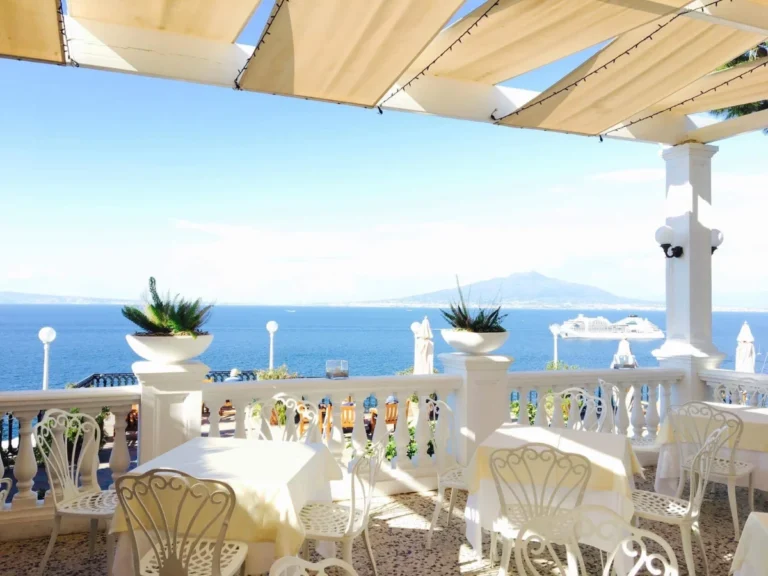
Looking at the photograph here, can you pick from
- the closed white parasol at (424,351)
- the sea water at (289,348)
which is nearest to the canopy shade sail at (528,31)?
the closed white parasol at (424,351)

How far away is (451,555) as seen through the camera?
133 inches

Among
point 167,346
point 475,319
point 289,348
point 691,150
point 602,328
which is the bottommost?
point 289,348

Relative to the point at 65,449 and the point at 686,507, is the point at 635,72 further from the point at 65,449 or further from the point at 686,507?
the point at 65,449

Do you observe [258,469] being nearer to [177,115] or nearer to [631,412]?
[631,412]

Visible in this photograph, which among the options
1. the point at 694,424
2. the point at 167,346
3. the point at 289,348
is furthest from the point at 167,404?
the point at 289,348

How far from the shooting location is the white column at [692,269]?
549cm

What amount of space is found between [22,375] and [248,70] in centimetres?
5440

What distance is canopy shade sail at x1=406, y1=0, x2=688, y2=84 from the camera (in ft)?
11.0

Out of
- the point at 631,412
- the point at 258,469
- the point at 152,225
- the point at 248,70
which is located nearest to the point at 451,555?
the point at 258,469

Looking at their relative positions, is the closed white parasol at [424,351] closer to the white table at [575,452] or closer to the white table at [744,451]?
the white table at [744,451]

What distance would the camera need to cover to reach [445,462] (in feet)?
14.6

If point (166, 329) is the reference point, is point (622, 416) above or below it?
below

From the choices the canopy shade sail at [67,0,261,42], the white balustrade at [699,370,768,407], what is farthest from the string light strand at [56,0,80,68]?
the white balustrade at [699,370,768,407]

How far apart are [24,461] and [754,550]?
142 inches
